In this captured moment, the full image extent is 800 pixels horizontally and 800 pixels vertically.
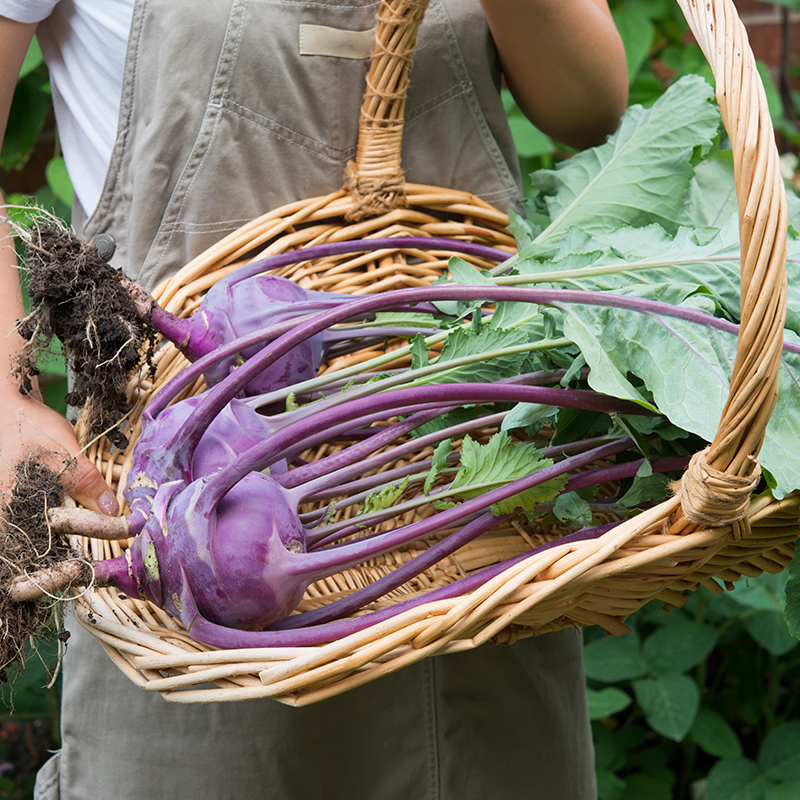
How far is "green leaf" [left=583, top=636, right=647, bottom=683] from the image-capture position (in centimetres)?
119

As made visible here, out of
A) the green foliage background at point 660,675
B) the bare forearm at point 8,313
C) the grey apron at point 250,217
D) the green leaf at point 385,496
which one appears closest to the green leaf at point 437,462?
the green leaf at point 385,496

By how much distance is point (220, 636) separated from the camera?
52 centimetres

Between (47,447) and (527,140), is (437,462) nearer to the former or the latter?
(47,447)

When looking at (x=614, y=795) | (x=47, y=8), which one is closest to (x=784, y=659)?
(x=614, y=795)

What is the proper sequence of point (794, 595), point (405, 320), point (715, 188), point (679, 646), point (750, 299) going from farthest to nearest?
point (679, 646) → point (715, 188) → point (405, 320) → point (794, 595) → point (750, 299)

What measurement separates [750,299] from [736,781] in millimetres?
1077

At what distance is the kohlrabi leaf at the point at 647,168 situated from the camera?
2.62 feet

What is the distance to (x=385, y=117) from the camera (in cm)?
79

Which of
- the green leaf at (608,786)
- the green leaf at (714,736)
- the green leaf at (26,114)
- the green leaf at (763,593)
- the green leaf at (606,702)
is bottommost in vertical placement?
the green leaf at (608,786)

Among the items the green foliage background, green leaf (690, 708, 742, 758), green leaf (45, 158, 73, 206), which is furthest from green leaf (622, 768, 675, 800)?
green leaf (45, 158, 73, 206)

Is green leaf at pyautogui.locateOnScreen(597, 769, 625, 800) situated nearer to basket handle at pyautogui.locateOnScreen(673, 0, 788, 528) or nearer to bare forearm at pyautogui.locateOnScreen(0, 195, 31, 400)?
basket handle at pyautogui.locateOnScreen(673, 0, 788, 528)

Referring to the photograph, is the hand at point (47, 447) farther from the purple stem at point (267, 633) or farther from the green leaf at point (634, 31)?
the green leaf at point (634, 31)

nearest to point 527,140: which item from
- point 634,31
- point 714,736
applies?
point 634,31

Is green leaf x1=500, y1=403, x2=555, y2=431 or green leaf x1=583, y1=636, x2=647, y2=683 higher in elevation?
green leaf x1=500, y1=403, x2=555, y2=431
